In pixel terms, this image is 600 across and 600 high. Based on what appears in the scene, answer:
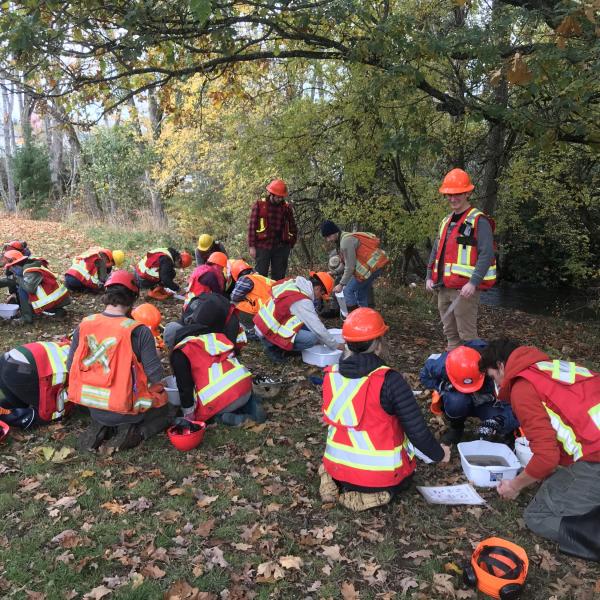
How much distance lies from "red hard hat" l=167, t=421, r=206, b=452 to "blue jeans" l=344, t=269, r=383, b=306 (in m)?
3.85

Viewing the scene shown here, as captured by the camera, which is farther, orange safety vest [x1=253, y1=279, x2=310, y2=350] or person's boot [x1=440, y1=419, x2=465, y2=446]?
orange safety vest [x1=253, y1=279, x2=310, y2=350]

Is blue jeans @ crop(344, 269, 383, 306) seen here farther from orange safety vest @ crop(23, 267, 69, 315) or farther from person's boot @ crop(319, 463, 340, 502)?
orange safety vest @ crop(23, 267, 69, 315)

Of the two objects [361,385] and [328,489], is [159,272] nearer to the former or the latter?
[328,489]

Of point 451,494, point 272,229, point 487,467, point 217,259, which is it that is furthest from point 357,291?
point 451,494

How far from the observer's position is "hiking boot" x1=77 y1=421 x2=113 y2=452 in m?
4.54

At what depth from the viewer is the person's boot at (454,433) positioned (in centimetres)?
470

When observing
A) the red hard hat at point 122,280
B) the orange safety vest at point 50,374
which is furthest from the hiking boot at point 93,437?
the red hard hat at point 122,280

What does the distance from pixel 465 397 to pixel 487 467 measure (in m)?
0.64

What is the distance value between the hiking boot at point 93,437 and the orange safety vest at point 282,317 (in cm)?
241

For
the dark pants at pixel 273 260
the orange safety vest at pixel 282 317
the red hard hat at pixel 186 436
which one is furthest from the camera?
the dark pants at pixel 273 260

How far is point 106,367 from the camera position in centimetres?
432

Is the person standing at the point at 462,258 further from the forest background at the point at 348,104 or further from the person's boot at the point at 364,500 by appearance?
the person's boot at the point at 364,500

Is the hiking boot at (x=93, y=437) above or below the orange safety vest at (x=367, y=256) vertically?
below

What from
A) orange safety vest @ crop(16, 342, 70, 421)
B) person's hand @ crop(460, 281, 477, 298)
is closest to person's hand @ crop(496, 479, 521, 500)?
person's hand @ crop(460, 281, 477, 298)
